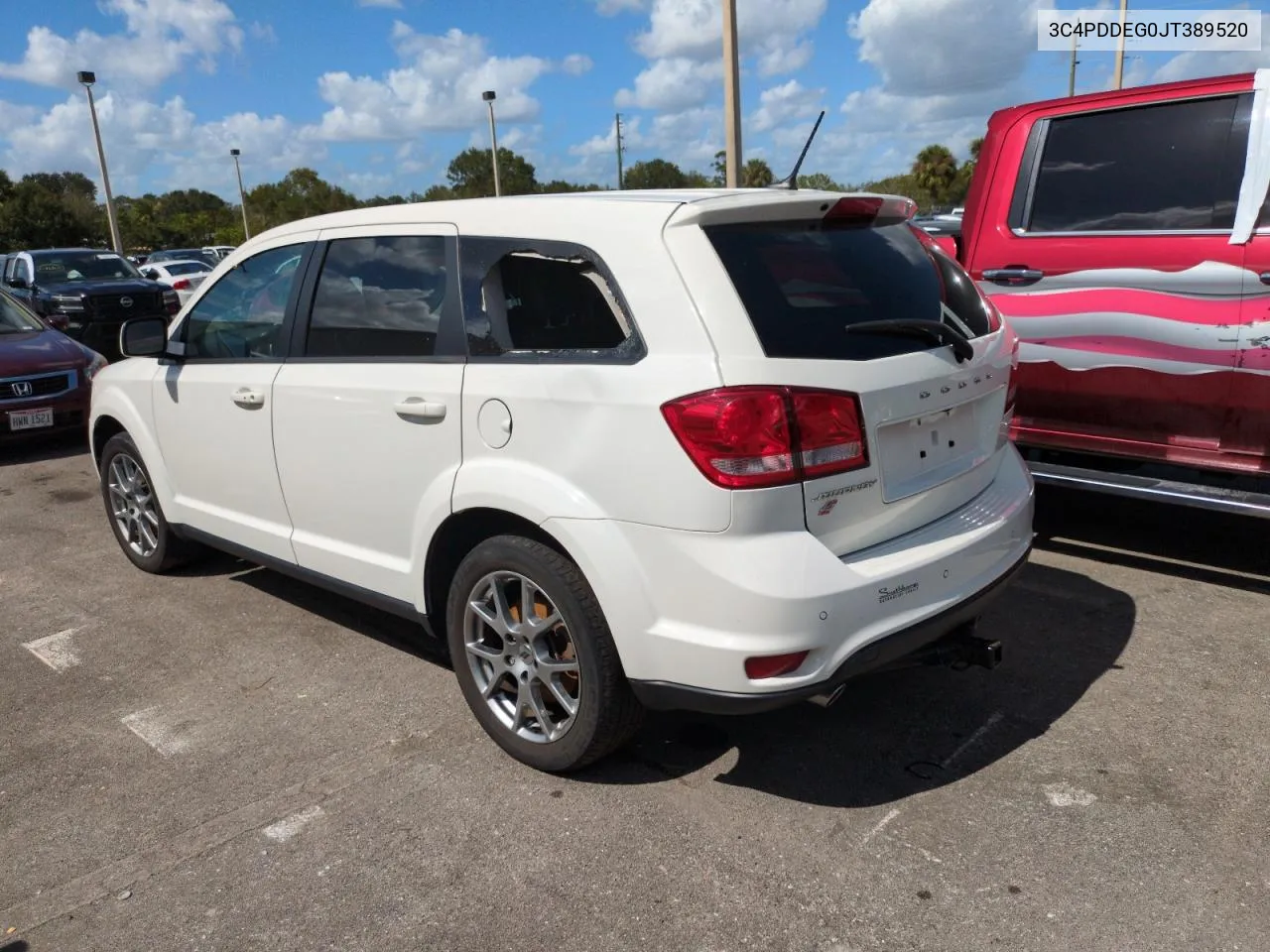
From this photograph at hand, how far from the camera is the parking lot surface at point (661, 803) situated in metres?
2.58

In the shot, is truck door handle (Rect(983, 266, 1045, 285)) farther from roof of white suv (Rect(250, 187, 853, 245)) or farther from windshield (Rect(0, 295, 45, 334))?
windshield (Rect(0, 295, 45, 334))

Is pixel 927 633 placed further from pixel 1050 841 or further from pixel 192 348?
pixel 192 348

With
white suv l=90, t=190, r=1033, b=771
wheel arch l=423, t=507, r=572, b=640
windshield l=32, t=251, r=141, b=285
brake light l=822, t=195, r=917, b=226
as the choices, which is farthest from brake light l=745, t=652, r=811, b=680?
windshield l=32, t=251, r=141, b=285

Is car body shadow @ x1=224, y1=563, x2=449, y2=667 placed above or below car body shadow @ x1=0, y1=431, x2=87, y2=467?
below

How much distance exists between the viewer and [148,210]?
69.8 metres

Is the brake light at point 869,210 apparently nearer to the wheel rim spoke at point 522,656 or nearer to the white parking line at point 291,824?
the wheel rim spoke at point 522,656

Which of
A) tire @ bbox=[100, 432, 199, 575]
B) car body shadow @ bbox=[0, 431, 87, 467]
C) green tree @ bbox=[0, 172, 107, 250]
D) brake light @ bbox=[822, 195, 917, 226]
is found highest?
green tree @ bbox=[0, 172, 107, 250]

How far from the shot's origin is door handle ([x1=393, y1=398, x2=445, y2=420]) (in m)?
3.27

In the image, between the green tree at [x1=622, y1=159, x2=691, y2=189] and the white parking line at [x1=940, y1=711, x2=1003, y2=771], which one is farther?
the green tree at [x1=622, y1=159, x2=691, y2=189]

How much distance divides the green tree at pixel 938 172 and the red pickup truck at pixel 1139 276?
6666 centimetres

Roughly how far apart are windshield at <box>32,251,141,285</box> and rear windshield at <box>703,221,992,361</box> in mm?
15057

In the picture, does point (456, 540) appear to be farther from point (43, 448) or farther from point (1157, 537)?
point (43, 448)

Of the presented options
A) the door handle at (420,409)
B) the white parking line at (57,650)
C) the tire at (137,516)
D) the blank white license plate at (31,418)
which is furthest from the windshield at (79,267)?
the door handle at (420,409)

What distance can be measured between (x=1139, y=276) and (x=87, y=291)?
14.3 metres
